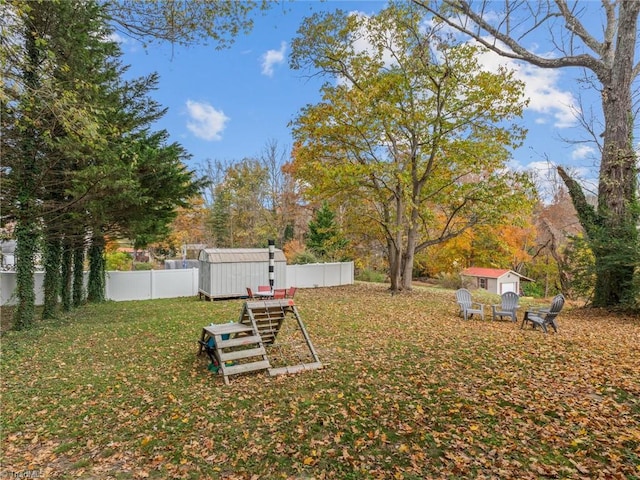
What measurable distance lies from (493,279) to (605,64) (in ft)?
49.6

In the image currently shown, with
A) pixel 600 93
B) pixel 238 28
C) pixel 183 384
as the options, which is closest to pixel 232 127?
pixel 238 28

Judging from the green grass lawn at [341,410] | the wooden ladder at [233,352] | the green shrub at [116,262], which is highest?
the green shrub at [116,262]

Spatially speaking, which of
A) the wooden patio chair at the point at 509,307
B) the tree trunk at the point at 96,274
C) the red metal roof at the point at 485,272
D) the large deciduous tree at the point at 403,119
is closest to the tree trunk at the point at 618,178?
the large deciduous tree at the point at 403,119

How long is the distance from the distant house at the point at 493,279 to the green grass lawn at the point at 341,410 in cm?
1621

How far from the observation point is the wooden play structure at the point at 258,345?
17.2 feet

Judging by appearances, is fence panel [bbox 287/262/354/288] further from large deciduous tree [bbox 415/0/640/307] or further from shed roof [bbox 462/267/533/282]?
large deciduous tree [bbox 415/0/640/307]

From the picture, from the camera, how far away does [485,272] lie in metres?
23.5

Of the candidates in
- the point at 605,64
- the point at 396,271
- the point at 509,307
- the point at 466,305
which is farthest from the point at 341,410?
the point at 605,64

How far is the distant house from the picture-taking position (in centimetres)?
2273

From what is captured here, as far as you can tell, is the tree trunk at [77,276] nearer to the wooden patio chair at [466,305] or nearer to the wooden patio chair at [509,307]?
the wooden patio chair at [466,305]

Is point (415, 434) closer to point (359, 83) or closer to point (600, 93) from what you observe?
point (600, 93)

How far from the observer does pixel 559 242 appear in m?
24.0

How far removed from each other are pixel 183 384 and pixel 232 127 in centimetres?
2305

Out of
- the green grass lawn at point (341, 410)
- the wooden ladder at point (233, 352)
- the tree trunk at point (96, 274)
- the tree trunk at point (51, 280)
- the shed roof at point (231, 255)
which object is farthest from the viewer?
the shed roof at point (231, 255)
